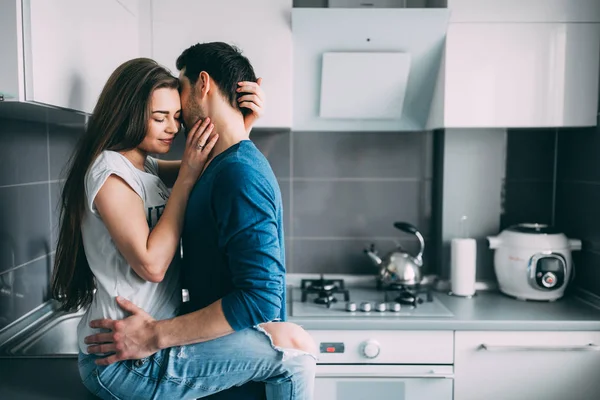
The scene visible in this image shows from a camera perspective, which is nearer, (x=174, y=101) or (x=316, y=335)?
(x=174, y=101)

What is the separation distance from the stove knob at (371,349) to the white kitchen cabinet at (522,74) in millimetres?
909

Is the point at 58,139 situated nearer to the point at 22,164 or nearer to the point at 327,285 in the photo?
the point at 22,164

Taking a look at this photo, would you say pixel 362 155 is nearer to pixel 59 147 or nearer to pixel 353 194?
pixel 353 194

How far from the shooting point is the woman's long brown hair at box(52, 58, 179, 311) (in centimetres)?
131

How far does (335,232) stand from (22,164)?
1.35 metres

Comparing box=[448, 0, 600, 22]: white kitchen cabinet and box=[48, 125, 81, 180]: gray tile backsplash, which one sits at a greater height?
box=[448, 0, 600, 22]: white kitchen cabinet

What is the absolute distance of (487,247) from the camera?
2.55 metres

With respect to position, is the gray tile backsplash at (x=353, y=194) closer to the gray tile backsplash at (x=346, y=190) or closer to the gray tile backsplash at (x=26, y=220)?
the gray tile backsplash at (x=346, y=190)

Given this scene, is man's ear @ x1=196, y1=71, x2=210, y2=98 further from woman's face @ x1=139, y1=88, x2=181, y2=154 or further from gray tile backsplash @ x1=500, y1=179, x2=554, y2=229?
gray tile backsplash @ x1=500, y1=179, x2=554, y2=229

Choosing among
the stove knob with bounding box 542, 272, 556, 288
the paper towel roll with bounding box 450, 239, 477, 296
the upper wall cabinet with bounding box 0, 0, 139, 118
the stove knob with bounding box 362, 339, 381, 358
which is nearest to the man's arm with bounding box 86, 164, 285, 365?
the upper wall cabinet with bounding box 0, 0, 139, 118

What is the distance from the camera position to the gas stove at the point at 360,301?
2154 mm

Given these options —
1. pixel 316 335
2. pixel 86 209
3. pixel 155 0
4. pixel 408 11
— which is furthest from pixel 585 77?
pixel 86 209

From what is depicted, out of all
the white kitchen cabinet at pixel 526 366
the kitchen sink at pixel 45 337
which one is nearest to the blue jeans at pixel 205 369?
the kitchen sink at pixel 45 337

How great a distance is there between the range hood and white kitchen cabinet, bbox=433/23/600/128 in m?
0.12
